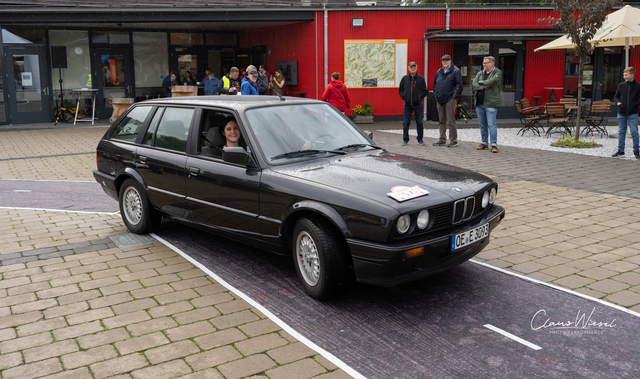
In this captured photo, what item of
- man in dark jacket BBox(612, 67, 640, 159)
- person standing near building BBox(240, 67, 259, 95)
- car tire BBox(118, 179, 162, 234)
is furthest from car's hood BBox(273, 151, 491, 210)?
man in dark jacket BBox(612, 67, 640, 159)

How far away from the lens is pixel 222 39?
78.0ft

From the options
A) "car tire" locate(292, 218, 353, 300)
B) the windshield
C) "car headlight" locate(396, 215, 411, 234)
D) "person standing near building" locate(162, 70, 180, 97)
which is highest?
"person standing near building" locate(162, 70, 180, 97)

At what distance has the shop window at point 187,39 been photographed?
23.0 meters

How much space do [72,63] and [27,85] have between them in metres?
1.88

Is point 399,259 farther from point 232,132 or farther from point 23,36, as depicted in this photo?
point 23,36

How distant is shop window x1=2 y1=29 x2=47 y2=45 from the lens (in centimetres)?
1926

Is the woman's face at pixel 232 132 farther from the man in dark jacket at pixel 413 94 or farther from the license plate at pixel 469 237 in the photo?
the man in dark jacket at pixel 413 94

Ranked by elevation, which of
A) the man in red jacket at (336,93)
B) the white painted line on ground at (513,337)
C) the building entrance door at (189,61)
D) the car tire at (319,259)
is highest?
the building entrance door at (189,61)

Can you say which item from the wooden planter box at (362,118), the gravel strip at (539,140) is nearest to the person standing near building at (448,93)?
the gravel strip at (539,140)

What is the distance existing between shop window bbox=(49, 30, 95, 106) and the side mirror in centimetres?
1851

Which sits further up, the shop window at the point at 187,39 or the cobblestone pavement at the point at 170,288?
the shop window at the point at 187,39

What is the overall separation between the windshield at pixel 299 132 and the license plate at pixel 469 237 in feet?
4.72

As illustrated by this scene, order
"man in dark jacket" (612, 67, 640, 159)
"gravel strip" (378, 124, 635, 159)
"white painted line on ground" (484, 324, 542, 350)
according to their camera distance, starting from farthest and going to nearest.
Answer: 1. "gravel strip" (378, 124, 635, 159)
2. "man in dark jacket" (612, 67, 640, 159)
3. "white painted line on ground" (484, 324, 542, 350)

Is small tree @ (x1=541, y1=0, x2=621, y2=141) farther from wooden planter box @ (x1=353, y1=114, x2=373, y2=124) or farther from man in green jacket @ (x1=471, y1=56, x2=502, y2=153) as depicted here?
wooden planter box @ (x1=353, y1=114, x2=373, y2=124)
